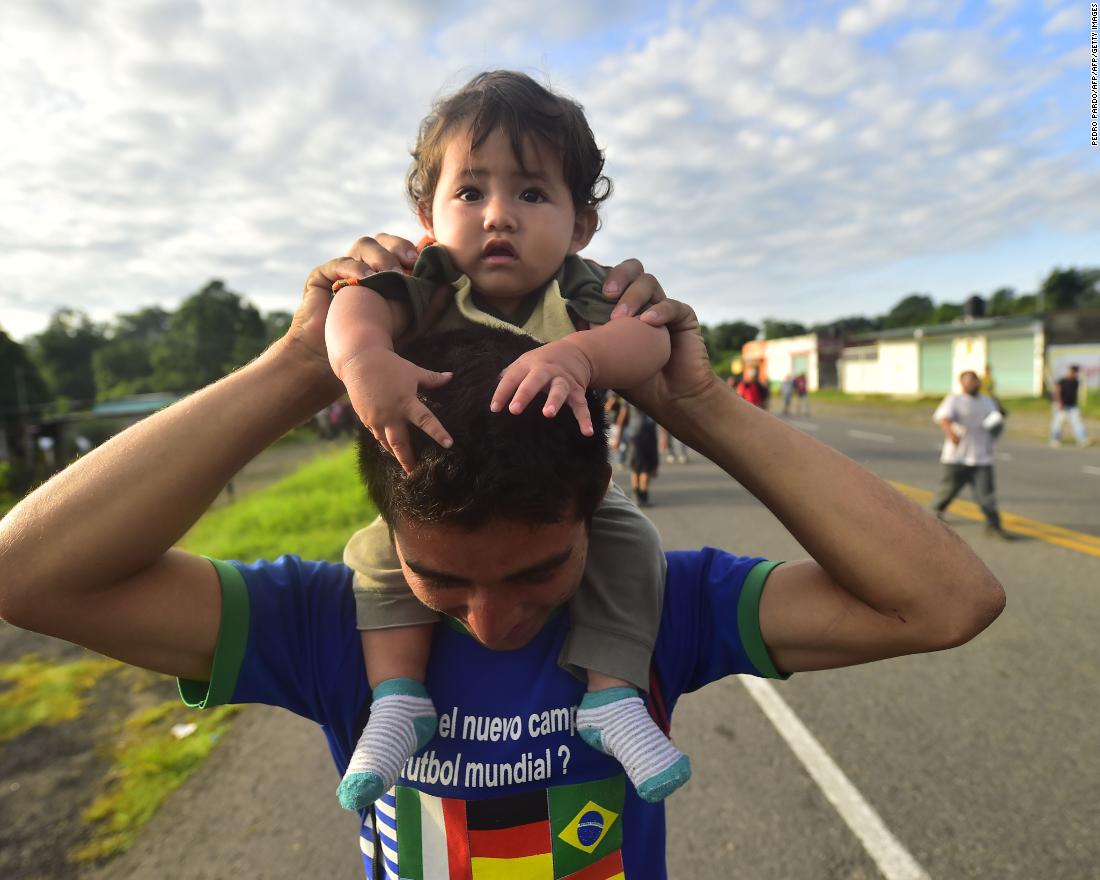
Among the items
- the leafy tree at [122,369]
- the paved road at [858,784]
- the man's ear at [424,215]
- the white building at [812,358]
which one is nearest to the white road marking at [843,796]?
the paved road at [858,784]

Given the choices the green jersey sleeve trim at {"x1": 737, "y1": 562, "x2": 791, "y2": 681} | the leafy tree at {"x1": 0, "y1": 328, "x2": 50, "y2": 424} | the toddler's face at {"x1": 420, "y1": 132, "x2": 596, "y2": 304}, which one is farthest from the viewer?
the leafy tree at {"x1": 0, "y1": 328, "x2": 50, "y2": 424}

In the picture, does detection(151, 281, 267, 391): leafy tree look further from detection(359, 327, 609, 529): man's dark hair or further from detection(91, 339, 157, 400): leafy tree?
detection(359, 327, 609, 529): man's dark hair

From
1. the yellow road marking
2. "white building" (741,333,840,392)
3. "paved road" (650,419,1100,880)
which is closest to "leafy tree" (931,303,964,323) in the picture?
"white building" (741,333,840,392)

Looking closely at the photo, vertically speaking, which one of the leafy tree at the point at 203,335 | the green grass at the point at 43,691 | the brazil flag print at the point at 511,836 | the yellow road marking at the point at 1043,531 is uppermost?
the leafy tree at the point at 203,335

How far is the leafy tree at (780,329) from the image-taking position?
90.9 metres

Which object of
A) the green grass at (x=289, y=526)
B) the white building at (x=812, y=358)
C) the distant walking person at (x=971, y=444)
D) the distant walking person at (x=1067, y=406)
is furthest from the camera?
the white building at (x=812, y=358)

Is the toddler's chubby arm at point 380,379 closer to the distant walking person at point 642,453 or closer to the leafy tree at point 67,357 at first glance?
the distant walking person at point 642,453

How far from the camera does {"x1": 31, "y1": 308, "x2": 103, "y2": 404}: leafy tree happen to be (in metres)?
76.2

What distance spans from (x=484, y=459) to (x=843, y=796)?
312cm

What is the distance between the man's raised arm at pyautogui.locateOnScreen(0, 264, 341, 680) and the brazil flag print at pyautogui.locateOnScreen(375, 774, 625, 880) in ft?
1.81

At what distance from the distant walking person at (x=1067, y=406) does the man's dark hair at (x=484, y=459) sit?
62.3 ft

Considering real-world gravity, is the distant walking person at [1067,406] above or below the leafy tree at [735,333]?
below

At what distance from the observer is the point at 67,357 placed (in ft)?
265

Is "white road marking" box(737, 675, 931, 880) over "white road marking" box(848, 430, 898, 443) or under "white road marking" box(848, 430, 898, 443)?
over
